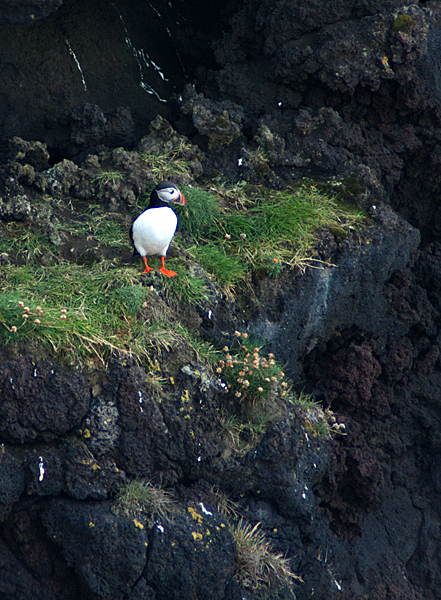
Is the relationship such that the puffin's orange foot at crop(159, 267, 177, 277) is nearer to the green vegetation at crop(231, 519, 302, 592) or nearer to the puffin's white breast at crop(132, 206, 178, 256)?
the puffin's white breast at crop(132, 206, 178, 256)

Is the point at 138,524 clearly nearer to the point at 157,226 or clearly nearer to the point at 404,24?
the point at 157,226

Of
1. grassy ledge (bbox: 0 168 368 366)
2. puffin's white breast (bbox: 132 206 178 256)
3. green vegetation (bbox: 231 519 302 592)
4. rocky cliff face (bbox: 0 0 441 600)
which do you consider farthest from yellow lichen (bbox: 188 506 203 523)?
puffin's white breast (bbox: 132 206 178 256)

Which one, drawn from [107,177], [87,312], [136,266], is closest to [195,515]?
[87,312]

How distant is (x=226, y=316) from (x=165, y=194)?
981mm

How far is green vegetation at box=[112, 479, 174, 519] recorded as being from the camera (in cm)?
370

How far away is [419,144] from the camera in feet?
19.8

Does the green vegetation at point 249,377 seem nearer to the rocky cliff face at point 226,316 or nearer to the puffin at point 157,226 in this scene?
the rocky cliff face at point 226,316

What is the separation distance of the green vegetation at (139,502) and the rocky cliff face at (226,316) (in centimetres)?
3

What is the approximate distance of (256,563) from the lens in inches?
157

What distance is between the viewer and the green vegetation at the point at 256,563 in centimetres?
399

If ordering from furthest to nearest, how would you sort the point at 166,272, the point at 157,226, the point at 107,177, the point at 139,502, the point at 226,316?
the point at 107,177, the point at 226,316, the point at 166,272, the point at 157,226, the point at 139,502

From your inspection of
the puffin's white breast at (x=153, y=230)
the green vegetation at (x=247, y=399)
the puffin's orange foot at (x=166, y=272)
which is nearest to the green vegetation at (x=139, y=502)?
the green vegetation at (x=247, y=399)

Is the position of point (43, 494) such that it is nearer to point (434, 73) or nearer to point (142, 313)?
point (142, 313)

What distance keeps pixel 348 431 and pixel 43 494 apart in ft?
8.36
